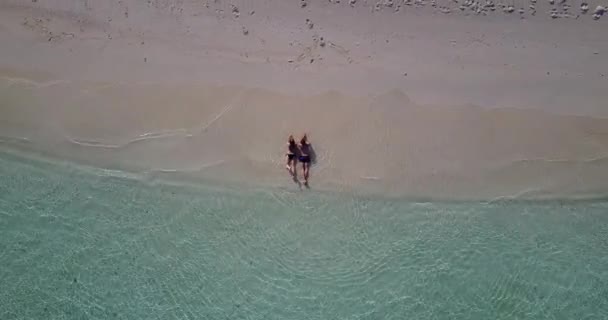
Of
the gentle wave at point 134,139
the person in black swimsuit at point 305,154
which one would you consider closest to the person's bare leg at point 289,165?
the person in black swimsuit at point 305,154

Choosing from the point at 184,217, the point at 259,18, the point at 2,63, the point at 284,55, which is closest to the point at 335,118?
the point at 284,55

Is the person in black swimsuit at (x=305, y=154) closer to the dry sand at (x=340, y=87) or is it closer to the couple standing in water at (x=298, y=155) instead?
the couple standing in water at (x=298, y=155)

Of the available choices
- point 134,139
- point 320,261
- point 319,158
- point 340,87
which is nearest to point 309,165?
point 319,158

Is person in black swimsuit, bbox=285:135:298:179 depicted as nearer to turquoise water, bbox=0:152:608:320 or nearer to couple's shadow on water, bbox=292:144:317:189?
couple's shadow on water, bbox=292:144:317:189

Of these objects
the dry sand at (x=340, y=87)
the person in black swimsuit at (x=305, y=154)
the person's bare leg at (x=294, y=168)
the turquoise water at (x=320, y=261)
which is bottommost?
the turquoise water at (x=320, y=261)

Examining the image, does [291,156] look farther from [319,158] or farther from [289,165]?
[319,158]

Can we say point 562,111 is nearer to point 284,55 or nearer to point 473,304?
point 473,304
